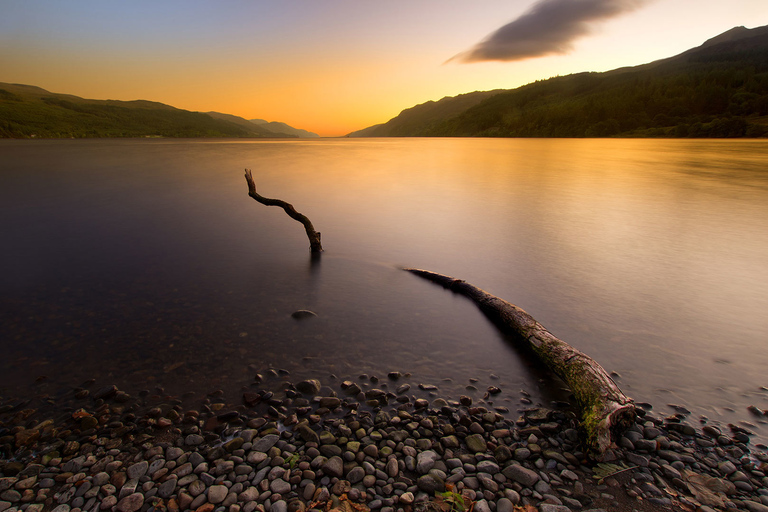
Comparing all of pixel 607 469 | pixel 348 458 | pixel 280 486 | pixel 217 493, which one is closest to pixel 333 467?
pixel 348 458

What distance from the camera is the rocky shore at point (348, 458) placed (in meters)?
3.50

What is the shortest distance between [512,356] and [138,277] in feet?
30.8

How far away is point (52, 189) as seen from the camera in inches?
953

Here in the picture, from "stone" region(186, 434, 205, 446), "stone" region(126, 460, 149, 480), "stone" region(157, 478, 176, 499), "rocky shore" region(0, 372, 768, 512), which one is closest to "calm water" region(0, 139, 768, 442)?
"rocky shore" region(0, 372, 768, 512)

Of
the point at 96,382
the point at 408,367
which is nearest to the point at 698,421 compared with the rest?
the point at 408,367

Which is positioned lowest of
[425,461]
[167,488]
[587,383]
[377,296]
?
[377,296]

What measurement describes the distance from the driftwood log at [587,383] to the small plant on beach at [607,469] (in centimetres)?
12

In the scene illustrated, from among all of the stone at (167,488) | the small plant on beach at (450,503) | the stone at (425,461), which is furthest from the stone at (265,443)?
the small plant on beach at (450,503)

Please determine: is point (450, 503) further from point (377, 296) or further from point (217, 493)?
point (377, 296)

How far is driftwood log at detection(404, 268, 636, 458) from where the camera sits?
413 centimetres

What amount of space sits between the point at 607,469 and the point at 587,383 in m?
1.04

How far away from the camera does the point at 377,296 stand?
8.73m

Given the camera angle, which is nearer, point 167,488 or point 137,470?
point 167,488

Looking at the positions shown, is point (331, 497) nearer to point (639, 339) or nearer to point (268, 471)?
point (268, 471)
